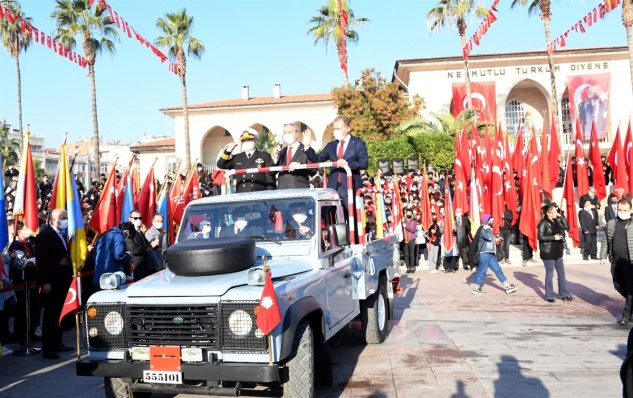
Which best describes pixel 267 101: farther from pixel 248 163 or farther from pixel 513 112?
pixel 248 163

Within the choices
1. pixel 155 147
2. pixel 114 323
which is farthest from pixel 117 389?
pixel 155 147

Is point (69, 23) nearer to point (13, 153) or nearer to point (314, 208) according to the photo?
point (314, 208)

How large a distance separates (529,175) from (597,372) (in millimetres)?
12625

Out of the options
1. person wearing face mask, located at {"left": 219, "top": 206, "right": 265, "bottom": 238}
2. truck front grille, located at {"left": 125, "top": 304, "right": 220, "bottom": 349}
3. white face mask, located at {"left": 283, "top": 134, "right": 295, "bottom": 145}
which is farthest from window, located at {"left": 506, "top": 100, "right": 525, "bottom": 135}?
truck front grille, located at {"left": 125, "top": 304, "right": 220, "bottom": 349}

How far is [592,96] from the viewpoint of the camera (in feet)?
132

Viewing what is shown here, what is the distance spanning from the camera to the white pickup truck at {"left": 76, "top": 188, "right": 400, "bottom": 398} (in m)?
5.04

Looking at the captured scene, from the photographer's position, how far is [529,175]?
62.0 feet

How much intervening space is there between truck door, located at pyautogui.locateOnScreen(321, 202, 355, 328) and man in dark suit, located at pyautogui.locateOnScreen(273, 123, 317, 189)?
40.9 inches

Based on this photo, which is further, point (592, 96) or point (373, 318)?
point (592, 96)

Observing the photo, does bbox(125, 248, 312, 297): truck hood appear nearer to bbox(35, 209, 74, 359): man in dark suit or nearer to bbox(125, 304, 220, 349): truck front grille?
bbox(125, 304, 220, 349): truck front grille

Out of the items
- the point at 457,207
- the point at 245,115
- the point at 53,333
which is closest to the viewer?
the point at 53,333

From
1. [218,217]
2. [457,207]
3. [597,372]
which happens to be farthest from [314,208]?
[457,207]

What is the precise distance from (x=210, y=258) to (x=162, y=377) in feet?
3.63

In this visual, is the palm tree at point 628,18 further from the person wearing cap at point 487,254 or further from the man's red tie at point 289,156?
the man's red tie at point 289,156
